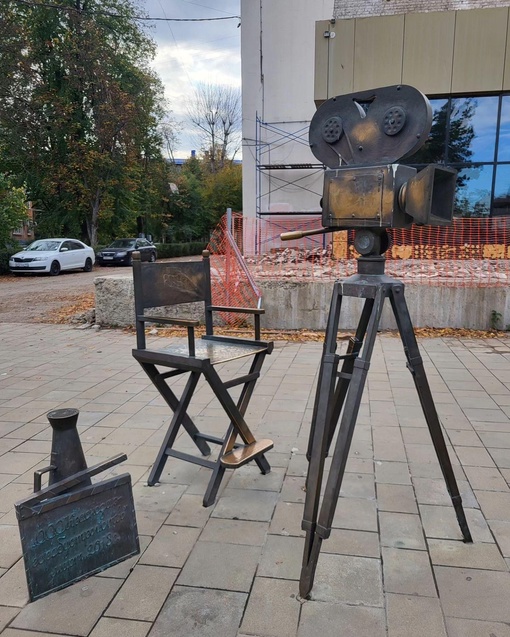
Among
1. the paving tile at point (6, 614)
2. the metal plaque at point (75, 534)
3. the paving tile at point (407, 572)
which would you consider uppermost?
the metal plaque at point (75, 534)

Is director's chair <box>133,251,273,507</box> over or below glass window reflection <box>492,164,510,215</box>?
below

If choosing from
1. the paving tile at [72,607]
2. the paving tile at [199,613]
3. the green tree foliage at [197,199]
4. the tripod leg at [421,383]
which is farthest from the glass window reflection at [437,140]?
the green tree foliage at [197,199]

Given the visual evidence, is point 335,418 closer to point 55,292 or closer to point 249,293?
point 249,293

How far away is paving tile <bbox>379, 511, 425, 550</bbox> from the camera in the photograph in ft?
7.91

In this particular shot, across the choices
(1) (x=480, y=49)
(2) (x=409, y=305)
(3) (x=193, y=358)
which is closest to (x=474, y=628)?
(3) (x=193, y=358)

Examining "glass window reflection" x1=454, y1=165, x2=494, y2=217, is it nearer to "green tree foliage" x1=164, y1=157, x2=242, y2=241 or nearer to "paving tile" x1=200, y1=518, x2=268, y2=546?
"paving tile" x1=200, y1=518, x2=268, y2=546

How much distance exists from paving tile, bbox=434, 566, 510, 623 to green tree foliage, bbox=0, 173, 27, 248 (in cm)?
1849

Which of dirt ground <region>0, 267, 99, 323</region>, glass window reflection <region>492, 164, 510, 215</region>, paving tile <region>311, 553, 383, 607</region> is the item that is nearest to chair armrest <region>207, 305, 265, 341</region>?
paving tile <region>311, 553, 383, 607</region>

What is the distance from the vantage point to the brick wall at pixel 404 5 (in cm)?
1293

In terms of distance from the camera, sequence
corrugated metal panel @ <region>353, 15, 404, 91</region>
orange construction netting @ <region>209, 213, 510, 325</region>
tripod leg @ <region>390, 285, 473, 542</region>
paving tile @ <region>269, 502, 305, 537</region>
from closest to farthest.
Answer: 1. tripod leg @ <region>390, 285, 473, 542</region>
2. paving tile @ <region>269, 502, 305, 537</region>
3. orange construction netting @ <region>209, 213, 510, 325</region>
4. corrugated metal panel @ <region>353, 15, 404, 91</region>

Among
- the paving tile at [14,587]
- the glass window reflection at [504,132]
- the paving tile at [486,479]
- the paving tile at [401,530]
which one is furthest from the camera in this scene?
the glass window reflection at [504,132]

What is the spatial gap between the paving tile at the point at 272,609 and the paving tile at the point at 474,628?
23.1 inches

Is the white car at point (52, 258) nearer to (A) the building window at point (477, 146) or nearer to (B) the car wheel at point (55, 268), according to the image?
(B) the car wheel at point (55, 268)

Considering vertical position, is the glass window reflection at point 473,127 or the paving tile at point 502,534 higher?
the glass window reflection at point 473,127
